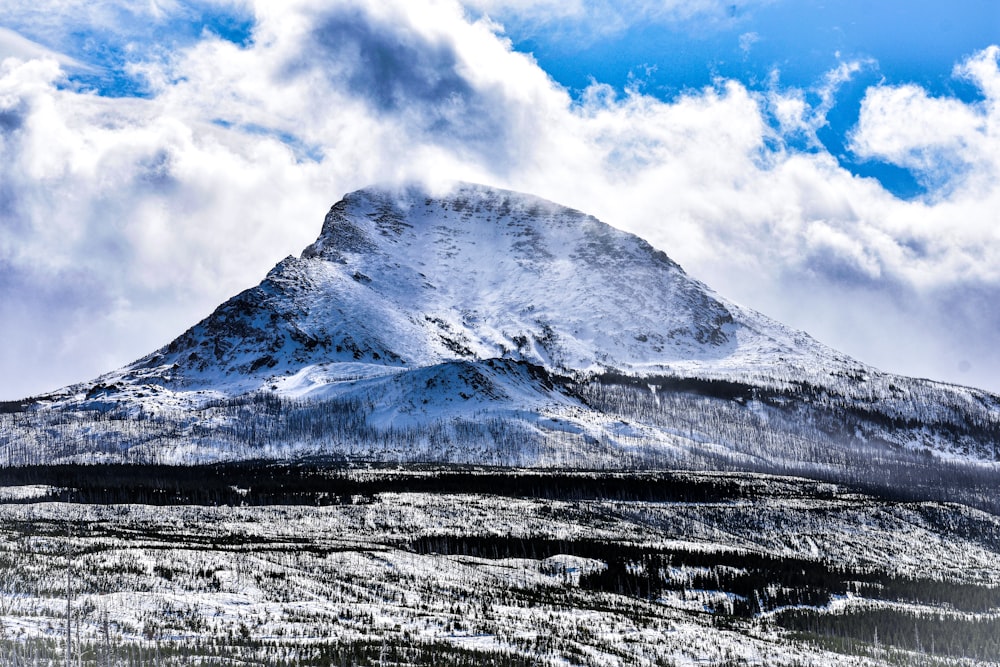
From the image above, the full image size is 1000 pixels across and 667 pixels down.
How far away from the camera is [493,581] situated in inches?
4269

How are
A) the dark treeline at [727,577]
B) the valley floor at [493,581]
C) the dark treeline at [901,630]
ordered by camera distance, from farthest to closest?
the dark treeline at [727,577], the dark treeline at [901,630], the valley floor at [493,581]

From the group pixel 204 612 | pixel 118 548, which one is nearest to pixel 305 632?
pixel 204 612

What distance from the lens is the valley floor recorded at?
67.1 metres

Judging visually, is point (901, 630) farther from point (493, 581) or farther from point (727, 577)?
point (493, 581)

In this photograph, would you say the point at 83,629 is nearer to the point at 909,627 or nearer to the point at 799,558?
the point at 909,627

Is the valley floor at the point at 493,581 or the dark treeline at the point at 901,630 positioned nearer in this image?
the valley floor at the point at 493,581

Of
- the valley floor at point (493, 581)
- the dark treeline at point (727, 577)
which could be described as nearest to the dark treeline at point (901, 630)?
the valley floor at point (493, 581)

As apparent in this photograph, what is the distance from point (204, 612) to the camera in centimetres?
7319

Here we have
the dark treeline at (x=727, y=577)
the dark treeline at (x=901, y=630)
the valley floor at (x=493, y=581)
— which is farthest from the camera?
the dark treeline at (x=727, y=577)

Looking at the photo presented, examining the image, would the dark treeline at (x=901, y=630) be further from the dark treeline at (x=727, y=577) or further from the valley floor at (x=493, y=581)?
the dark treeline at (x=727, y=577)

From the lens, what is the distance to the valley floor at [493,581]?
67125mm

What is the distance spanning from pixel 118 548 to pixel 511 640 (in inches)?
1992

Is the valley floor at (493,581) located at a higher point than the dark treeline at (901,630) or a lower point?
higher

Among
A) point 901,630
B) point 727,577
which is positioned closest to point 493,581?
point 727,577
